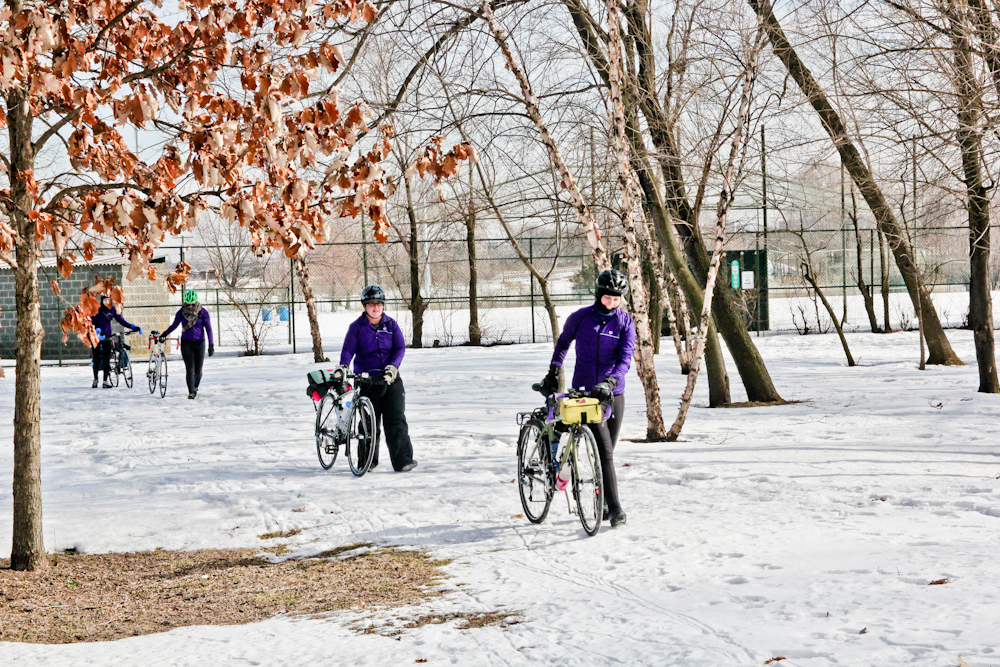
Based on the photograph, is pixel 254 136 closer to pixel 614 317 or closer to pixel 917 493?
pixel 614 317

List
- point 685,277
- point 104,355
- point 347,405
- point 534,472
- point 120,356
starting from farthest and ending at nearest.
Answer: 1. point 120,356
2. point 104,355
3. point 685,277
4. point 347,405
5. point 534,472

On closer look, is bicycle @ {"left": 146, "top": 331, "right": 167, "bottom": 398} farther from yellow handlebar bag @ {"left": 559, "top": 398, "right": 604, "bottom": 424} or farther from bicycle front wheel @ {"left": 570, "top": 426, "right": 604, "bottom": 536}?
yellow handlebar bag @ {"left": 559, "top": 398, "right": 604, "bottom": 424}

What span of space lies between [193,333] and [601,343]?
10.6m

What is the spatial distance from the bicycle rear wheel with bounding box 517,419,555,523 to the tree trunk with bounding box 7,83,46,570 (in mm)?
3296

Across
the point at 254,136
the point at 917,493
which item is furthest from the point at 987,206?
the point at 254,136

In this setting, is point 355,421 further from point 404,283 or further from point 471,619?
point 404,283

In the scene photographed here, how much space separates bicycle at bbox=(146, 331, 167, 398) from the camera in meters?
17.0

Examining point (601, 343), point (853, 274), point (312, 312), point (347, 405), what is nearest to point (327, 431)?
point (347, 405)

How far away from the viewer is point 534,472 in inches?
282

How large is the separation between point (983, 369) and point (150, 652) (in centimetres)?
1313

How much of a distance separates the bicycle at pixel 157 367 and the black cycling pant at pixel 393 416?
338 inches

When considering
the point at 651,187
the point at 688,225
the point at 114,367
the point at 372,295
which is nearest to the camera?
the point at 372,295

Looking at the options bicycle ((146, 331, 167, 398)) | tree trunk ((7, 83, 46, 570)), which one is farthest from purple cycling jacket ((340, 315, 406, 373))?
bicycle ((146, 331, 167, 398))

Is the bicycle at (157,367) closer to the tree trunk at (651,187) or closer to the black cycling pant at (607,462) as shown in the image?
the tree trunk at (651,187)
